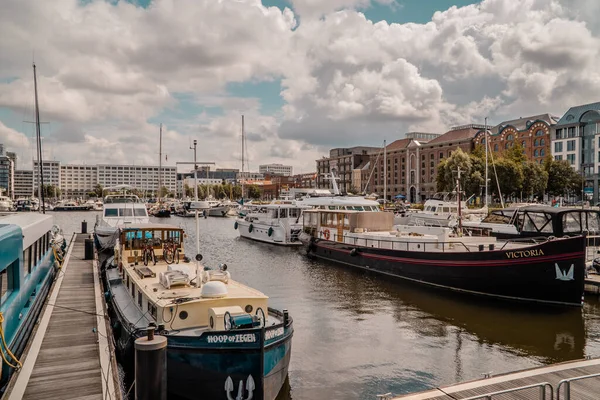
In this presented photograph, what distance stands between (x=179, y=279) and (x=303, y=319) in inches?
342

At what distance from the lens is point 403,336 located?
63.4 feet

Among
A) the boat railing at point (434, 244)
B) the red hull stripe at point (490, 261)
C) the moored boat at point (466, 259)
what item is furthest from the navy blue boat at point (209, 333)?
the boat railing at point (434, 244)

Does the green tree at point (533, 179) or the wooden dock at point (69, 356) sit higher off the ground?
the green tree at point (533, 179)

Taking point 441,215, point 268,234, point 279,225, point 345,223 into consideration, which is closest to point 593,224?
point 345,223

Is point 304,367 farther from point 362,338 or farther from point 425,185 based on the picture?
point 425,185

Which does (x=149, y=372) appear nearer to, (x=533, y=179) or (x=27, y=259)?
(x=27, y=259)

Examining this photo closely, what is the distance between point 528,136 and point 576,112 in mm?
10940

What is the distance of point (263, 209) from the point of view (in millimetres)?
62469

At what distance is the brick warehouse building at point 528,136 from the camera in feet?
327

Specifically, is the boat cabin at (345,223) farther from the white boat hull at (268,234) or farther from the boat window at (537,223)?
the boat window at (537,223)

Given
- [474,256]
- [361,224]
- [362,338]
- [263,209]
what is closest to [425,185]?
[263,209]

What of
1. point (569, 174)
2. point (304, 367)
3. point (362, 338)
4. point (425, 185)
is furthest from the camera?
point (425, 185)

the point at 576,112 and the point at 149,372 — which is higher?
the point at 576,112

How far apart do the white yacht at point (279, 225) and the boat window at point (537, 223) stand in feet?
77.7
